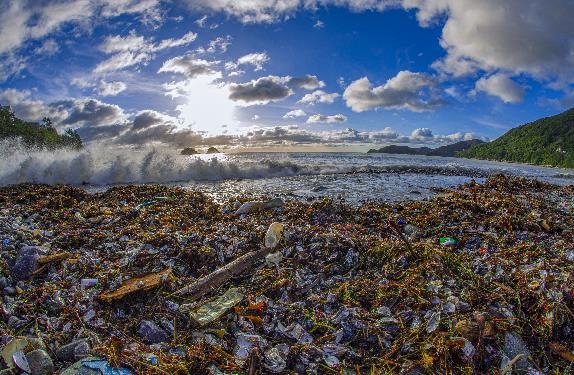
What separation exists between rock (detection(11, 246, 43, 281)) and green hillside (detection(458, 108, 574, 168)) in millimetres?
116355

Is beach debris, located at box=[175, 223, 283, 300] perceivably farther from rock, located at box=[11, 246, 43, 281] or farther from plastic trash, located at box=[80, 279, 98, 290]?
rock, located at box=[11, 246, 43, 281]

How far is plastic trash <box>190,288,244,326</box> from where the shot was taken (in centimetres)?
405

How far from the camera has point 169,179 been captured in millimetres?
22234

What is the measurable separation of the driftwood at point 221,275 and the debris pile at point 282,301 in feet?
0.06

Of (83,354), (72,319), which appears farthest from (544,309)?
(72,319)

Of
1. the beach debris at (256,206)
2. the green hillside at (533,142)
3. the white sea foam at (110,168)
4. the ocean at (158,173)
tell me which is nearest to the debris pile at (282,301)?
the beach debris at (256,206)

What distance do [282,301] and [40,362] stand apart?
260 centimetres

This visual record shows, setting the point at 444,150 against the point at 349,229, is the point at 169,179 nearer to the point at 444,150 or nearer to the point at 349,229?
the point at 349,229

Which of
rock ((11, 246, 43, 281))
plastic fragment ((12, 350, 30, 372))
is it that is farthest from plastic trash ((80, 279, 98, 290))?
plastic fragment ((12, 350, 30, 372))

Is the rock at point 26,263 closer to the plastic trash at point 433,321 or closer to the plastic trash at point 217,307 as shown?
the plastic trash at point 217,307

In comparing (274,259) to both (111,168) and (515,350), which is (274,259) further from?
(111,168)

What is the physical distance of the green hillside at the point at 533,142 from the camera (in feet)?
359

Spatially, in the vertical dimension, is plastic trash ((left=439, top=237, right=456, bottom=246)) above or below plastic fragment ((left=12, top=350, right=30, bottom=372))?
above

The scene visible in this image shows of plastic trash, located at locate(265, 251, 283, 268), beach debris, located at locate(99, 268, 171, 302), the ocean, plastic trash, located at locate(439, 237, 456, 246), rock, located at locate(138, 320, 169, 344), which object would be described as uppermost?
the ocean
